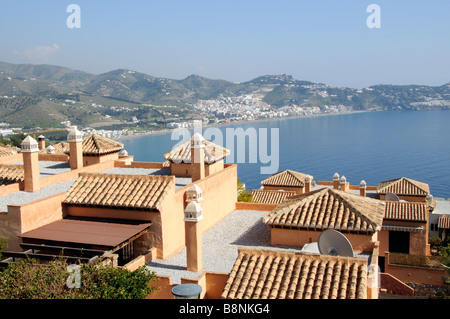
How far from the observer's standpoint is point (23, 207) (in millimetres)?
12367

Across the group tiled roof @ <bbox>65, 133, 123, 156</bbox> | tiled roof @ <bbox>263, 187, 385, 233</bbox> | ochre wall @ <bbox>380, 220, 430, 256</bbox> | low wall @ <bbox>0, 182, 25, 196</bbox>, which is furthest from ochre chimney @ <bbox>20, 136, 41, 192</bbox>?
ochre wall @ <bbox>380, 220, 430, 256</bbox>

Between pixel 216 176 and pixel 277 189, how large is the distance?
15.9 metres

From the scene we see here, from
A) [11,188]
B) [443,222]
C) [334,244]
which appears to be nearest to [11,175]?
[11,188]

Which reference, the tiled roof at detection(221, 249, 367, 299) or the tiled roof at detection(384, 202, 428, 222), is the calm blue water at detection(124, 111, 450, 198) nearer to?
the tiled roof at detection(384, 202, 428, 222)

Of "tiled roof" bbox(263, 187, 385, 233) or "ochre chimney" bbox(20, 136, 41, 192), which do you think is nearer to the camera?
"tiled roof" bbox(263, 187, 385, 233)

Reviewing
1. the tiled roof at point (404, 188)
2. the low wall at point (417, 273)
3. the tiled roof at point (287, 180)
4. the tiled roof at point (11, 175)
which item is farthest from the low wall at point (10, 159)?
the tiled roof at point (404, 188)

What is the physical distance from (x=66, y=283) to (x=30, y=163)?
26.2 ft

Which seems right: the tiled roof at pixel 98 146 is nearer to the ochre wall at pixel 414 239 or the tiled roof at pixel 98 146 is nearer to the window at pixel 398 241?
the ochre wall at pixel 414 239

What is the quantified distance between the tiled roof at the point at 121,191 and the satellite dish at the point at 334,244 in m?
4.85

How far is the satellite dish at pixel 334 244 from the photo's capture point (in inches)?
415

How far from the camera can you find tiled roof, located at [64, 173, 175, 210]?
13016 mm

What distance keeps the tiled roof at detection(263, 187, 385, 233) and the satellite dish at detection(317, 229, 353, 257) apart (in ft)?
6.73

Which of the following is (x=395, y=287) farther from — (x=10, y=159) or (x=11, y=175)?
(x=10, y=159)

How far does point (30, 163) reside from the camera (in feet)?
49.4
